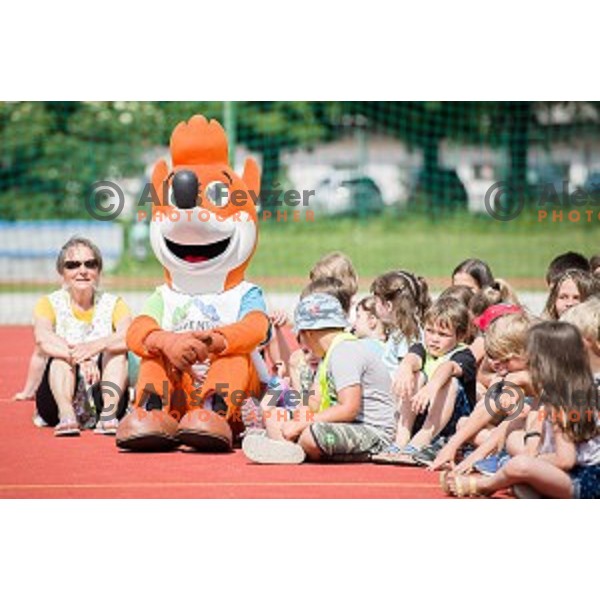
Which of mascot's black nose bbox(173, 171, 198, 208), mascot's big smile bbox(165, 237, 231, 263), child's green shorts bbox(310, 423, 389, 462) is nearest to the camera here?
child's green shorts bbox(310, 423, 389, 462)

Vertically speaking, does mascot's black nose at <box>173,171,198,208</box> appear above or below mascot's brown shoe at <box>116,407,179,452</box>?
above

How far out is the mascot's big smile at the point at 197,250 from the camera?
8.12 m

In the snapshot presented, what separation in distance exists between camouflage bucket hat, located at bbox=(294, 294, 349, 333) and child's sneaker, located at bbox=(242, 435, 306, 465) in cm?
57

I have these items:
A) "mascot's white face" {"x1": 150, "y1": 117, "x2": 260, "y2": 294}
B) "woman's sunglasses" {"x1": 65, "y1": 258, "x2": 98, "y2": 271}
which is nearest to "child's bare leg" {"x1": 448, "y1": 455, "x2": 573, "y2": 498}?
"mascot's white face" {"x1": 150, "y1": 117, "x2": 260, "y2": 294}

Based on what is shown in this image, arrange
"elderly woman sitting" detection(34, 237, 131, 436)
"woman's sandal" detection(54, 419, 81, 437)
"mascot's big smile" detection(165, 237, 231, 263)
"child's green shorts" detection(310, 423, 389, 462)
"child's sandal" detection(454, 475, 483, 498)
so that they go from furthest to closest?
"elderly woman sitting" detection(34, 237, 131, 436), "woman's sandal" detection(54, 419, 81, 437), "mascot's big smile" detection(165, 237, 231, 263), "child's green shorts" detection(310, 423, 389, 462), "child's sandal" detection(454, 475, 483, 498)

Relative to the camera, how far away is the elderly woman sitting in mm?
8367

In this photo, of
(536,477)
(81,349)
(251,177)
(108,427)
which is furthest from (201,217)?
(536,477)

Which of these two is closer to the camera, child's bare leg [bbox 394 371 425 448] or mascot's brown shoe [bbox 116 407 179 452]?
child's bare leg [bbox 394 371 425 448]

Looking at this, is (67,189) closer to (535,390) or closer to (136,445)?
(136,445)

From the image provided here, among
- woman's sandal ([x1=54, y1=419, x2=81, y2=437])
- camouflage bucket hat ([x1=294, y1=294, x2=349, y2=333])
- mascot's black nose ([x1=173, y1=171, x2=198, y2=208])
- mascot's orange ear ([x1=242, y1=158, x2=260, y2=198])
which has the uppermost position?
mascot's orange ear ([x1=242, y1=158, x2=260, y2=198])

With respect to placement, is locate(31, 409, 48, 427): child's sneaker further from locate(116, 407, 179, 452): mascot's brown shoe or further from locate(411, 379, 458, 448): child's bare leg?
locate(411, 379, 458, 448): child's bare leg

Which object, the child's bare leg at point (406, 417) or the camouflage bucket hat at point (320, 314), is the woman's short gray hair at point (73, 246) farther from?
the child's bare leg at point (406, 417)

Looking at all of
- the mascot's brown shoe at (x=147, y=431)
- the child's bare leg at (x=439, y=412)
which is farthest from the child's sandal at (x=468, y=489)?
the mascot's brown shoe at (x=147, y=431)
